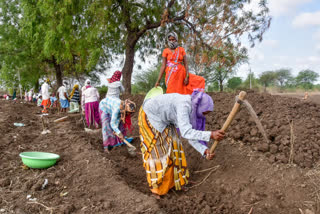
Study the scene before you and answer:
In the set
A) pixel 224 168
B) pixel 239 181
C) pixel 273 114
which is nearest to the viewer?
pixel 239 181

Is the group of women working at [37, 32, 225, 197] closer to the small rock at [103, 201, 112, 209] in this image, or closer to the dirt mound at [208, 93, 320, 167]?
the small rock at [103, 201, 112, 209]

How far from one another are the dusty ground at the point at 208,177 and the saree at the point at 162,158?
0.61 ft

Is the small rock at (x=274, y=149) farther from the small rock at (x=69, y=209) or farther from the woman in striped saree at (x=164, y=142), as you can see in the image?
the small rock at (x=69, y=209)

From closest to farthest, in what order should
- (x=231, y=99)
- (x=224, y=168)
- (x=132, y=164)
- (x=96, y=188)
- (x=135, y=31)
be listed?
(x=96, y=188) < (x=224, y=168) < (x=132, y=164) < (x=231, y=99) < (x=135, y=31)

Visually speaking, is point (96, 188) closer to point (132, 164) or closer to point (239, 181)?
point (132, 164)

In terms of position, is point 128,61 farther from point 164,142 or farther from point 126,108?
point 164,142

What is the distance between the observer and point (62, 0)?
800 cm

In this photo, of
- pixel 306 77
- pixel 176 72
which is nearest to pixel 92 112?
pixel 176 72

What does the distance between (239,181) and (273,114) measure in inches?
73.8

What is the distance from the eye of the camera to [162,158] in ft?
9.25

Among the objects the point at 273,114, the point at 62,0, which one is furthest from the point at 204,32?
the point at 62,0

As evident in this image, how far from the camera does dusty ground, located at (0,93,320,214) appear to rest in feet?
8.68

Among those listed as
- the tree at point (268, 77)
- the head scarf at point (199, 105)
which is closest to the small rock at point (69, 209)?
the head scarf at point (199, 105)

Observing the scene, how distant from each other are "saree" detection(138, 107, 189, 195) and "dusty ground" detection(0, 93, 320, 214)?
7.3 inches
